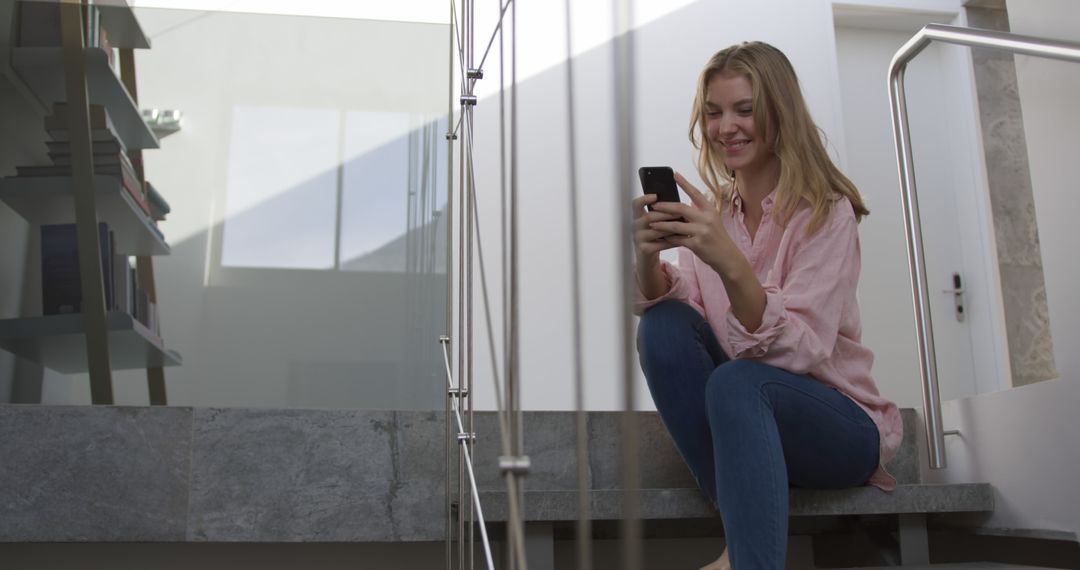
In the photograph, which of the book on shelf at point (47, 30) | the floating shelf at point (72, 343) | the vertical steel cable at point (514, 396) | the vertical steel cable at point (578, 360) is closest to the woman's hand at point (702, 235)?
the vertical steel cable at point (514, 396)

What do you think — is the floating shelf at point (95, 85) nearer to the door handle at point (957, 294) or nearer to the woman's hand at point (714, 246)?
the woman's hand at point (714, 246)

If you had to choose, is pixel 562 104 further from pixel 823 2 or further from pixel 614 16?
pixel 614 16

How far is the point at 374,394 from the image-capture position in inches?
66.7

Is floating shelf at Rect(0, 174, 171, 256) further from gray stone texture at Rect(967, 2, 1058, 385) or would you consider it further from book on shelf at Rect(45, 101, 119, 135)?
gray stone texture at Rect(967, 2, 1058, 385)

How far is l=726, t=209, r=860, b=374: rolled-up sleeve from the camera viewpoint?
42.1 inches

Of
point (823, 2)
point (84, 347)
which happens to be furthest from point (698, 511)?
point (823, 2)

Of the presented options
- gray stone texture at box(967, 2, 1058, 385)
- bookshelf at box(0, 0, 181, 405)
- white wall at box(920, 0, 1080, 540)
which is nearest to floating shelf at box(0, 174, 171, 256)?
bookshelf at box(0, 0, 181, 405)

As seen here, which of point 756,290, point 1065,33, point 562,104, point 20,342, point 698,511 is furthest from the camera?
point 562,104

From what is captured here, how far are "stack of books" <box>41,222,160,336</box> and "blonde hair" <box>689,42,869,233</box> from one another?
3.37 feet

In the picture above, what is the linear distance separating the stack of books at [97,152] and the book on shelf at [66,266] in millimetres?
91

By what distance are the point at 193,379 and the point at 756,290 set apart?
40.9 inches

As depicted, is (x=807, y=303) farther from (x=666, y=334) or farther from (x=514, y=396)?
(x=514, y=396)

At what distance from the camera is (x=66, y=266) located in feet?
5.72

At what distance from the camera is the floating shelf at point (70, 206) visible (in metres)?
1.69
